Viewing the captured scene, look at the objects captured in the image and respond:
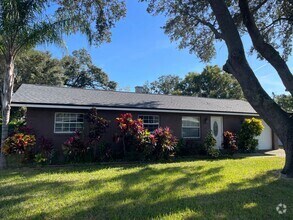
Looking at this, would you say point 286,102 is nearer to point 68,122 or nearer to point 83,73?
point 83,73

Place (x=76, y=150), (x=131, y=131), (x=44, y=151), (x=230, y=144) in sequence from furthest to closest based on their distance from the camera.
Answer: (x=230, y=144) < (x=131, y=131) < (x=76, y=150) < (x=44, y=151)

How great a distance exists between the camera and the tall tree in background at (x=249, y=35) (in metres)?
8.08

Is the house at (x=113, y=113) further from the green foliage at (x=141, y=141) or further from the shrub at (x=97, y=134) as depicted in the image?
the green foliage at (x=141, y=141)

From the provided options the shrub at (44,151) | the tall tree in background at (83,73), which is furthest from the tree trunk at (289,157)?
the tall tree in background at (83,73)

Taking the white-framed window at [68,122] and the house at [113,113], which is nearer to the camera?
the house at [113,113]

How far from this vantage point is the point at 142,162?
11.5 metres

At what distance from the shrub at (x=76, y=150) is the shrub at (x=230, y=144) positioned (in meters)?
8.15

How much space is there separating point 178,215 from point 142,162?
22.5ft

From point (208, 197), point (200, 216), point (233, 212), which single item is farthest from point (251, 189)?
point (200, 216)

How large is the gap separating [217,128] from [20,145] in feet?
38.8

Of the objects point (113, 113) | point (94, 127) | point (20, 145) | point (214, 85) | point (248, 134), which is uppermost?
point (214, 85)

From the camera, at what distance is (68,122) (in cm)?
1222

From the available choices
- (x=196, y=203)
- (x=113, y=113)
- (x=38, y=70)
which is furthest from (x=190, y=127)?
(x=38, y=70)

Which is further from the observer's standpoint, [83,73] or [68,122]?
[83,73]
